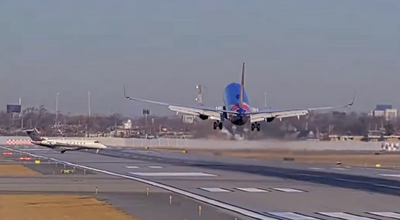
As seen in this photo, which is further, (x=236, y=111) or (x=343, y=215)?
(x=236, y=111)

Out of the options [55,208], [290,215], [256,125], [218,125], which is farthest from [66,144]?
[290,215]

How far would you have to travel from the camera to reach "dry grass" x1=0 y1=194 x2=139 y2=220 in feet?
87.8

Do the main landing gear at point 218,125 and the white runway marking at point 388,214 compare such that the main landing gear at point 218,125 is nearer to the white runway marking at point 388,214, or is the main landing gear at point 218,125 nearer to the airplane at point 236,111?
the airplane at point 236,111

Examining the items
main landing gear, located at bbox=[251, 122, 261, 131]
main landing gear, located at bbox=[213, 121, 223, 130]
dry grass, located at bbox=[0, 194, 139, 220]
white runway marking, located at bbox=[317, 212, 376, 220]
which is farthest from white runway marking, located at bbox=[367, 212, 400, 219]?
main landing gear, located at bbox=[213, 121, 223, 130]

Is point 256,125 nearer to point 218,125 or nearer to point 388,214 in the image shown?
point 218,125

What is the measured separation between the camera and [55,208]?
29.5m

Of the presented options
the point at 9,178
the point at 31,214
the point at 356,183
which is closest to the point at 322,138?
the point at 356,183

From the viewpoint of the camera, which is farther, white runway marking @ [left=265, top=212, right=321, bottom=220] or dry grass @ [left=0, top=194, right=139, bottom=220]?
white runway marking @ [left=265, top=212, right=321, bottom=220]

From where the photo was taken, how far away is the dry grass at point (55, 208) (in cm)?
2675

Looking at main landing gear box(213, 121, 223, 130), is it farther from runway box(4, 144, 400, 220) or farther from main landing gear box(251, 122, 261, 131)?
runway box(4, 144, 400, 220)

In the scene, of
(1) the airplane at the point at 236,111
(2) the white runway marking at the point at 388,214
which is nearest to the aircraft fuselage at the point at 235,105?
(1) the airplane at the point at 236,111

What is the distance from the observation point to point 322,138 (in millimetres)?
95438

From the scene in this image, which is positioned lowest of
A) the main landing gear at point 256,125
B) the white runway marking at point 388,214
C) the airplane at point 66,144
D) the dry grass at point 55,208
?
the white runway marking at point 388,214

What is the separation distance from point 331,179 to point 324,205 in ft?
63.9
